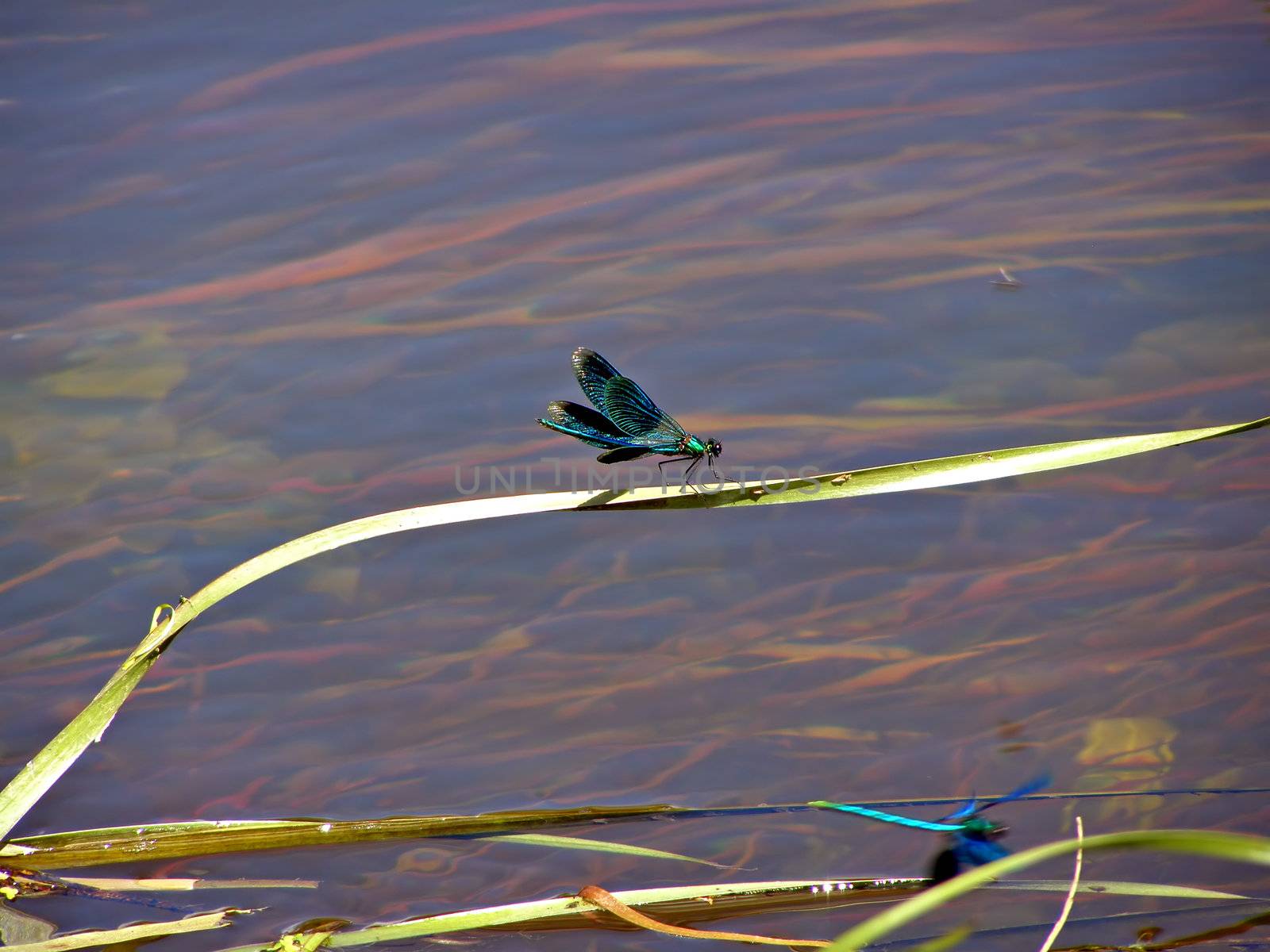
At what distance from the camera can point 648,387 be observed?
500 cm

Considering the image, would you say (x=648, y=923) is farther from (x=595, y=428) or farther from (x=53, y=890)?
(x=595, y=428)

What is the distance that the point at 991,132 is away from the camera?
6289 millimetres

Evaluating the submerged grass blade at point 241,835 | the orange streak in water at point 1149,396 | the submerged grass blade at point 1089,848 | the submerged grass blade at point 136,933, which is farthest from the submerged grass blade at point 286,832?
the orange streak in water at point 1149,396

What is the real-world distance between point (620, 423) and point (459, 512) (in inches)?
46.8

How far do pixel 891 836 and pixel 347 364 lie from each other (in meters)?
3.43

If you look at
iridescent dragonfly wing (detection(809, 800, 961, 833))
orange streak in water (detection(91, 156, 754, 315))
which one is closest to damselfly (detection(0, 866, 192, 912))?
iridescent dragonfly wing (detection(809, 800, 961, 833))

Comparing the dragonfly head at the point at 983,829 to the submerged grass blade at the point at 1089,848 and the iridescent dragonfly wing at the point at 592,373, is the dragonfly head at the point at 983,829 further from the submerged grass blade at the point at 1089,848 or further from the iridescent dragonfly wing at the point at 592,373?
the iridescent dragonfly wing at the point at 592,373

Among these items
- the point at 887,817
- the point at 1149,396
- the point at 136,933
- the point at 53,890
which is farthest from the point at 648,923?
the point at 1149,396

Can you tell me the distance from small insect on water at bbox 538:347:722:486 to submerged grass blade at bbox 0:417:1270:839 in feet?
2.75

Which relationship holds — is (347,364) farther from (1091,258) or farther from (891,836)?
(1091,258)

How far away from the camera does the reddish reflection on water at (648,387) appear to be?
3.64m

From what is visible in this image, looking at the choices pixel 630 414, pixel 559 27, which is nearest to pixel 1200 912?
pixel 630 414

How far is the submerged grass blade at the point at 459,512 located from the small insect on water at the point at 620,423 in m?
0.84

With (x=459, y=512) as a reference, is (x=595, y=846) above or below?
below
